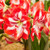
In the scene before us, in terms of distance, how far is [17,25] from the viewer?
0.31 meters

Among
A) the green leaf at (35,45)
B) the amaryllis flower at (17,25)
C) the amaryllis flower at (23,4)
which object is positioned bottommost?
the green leaf at (35,45)

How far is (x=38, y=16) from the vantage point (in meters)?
0.31

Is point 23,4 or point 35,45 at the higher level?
point 23,4

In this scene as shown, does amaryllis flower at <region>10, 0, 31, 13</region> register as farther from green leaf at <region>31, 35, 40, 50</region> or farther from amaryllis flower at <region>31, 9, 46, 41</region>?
green leaf at <region>31, 35, 40, 50</region>

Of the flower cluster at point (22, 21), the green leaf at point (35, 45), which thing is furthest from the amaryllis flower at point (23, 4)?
the green leaf at point (35, 45)

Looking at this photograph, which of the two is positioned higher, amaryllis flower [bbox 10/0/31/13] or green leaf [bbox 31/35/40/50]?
amaryllis flower [bbox 10/0/31/13]

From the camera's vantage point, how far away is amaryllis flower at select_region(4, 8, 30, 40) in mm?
301

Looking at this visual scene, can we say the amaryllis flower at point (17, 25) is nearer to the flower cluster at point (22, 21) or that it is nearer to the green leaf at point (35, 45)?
the flower cluster at point (22, 21)

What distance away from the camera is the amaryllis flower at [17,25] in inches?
11.9

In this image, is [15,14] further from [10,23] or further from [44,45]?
[44,45]

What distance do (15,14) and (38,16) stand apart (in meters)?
0.06

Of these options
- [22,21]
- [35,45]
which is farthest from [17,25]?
[35,45]

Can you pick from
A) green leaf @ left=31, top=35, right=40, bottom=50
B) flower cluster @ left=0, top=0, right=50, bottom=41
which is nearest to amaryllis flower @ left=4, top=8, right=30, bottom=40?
flower cluster @ left=0, top=0, right=50, bottom=41

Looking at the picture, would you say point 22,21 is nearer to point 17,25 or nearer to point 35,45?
point 17,25
